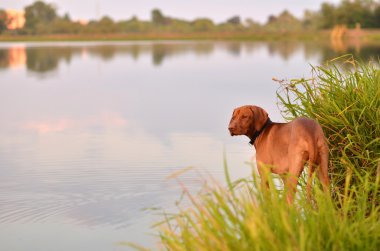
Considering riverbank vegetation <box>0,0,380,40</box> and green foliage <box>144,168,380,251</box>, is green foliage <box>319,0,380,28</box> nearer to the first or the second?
riverbank vegetation <box>0,0,380,40</box>

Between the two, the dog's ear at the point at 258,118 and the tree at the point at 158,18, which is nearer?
the dog's ear at the point at 258,118

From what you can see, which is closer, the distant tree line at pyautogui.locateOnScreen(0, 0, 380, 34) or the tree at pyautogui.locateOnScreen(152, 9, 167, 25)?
the distant tree line at pyautogui.locateOnScreen(0, 0, 380, 34)

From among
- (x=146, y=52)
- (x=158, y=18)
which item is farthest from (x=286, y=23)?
(x=146, y=52)

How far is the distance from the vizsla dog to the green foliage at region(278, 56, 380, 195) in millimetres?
658

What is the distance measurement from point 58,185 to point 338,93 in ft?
15.0

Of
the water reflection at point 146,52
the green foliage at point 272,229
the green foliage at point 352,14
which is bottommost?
the water reflection at point 146,52

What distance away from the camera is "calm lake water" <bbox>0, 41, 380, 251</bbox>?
9164mm

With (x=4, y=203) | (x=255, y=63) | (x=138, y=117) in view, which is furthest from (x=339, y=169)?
(x=255, y=63)

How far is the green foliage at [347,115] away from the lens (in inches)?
314

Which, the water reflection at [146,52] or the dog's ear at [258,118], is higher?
the dog's ear at [258,118]

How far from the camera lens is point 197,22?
495 feet

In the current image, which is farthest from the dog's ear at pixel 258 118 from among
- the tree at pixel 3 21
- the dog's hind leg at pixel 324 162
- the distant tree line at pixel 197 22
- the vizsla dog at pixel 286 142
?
the tree at pixel 3 21

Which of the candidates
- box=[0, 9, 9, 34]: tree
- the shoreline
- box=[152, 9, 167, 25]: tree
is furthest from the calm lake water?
box=[152, 9, 167, 25]: tree

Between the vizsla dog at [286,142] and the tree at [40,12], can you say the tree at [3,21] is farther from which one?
the vizsla dog at [286,142]
